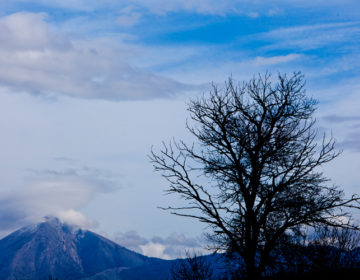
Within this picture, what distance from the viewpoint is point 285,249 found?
16.0m

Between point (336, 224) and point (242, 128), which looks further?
point (242, 128)

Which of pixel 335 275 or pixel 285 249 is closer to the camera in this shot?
pixel 285 249

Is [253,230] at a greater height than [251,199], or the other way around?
[251,199]

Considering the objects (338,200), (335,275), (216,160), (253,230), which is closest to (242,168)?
(216,160)

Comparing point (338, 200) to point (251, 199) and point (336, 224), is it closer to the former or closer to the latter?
point (336, 224)

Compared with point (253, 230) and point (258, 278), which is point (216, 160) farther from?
point (258, 278)

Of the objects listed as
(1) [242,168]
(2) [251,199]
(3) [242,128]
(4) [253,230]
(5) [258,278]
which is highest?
(3) [242,128]

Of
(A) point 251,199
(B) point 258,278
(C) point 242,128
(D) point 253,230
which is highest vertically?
(C) point 242,128

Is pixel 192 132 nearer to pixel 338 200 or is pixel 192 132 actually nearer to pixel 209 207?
pixel 209 207

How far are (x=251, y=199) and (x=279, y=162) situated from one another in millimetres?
1655

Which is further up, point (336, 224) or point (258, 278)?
point (336, 224)

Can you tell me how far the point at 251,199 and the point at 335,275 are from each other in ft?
16.1

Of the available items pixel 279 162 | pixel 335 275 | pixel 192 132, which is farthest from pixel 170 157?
pixel 335 275

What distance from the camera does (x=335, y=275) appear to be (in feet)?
59.6
